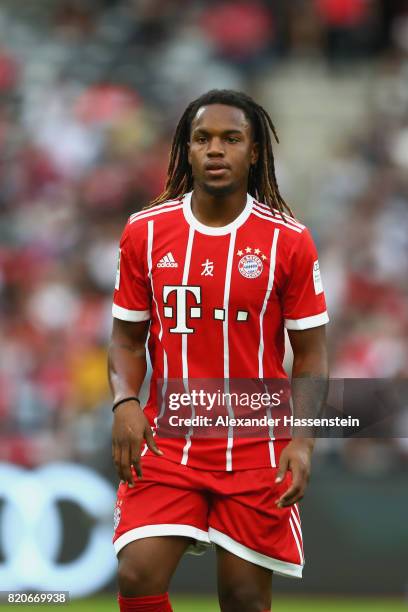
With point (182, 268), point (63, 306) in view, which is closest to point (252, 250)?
point (182, 268)

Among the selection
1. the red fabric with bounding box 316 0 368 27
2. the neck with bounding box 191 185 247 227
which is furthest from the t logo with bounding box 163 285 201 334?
the red fabric with bounding box 316 0 368 27

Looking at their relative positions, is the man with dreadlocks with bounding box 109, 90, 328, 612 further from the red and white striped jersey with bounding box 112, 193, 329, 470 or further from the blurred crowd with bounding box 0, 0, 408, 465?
the blurred crowd with bounding box 0, 0, 408, 465

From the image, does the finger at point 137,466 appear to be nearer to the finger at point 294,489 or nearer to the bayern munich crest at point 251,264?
the finger at point 294,489

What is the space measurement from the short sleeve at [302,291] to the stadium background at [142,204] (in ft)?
11.8

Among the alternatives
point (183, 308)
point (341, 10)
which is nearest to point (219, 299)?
point (183, 308)

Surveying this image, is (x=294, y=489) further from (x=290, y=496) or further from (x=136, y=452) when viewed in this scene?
(x=136, y=452)

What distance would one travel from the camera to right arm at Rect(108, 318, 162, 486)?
4.59 m

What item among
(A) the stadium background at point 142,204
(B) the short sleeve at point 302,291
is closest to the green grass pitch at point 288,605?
(A) the stadium background at point 142,204

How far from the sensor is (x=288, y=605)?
26.9 ft

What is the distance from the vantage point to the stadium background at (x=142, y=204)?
829cm

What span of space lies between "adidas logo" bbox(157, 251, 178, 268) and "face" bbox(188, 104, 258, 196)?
267 mm

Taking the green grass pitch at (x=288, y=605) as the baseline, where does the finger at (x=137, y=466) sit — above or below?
above

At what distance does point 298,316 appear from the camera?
4746mm

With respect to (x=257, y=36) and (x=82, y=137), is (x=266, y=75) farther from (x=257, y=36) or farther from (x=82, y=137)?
(x=82, y=137)
